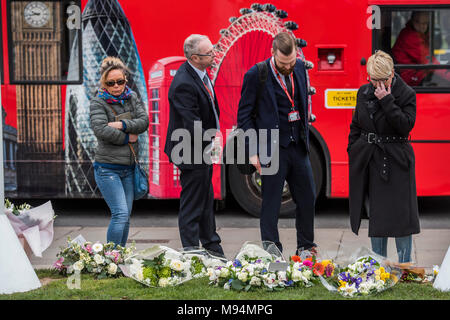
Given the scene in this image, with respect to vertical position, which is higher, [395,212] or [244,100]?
[244,100]

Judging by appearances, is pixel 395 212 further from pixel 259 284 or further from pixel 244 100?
pixel 244 100

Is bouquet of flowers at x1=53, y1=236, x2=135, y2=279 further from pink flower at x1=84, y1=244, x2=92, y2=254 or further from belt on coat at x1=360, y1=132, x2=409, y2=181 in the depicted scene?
belt on coat at x1=360, y1=132, x2=409, y2=181

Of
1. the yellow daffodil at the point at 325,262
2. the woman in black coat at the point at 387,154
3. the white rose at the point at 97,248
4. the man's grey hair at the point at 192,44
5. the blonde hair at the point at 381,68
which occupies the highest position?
the man's grey hair at the point at 192,44

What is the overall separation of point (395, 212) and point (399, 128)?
2.04ft

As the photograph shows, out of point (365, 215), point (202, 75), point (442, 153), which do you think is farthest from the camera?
point (442, 153)

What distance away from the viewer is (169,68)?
7727 mm

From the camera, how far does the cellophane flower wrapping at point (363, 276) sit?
180 inches

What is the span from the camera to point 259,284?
4742mm

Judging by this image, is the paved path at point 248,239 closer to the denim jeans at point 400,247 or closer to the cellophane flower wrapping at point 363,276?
the denim jeans at point 400,247

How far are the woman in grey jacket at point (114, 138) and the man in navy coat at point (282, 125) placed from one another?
937mm

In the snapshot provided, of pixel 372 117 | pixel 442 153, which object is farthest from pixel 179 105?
pixel 442 153

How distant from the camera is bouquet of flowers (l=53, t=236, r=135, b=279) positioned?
209 inches

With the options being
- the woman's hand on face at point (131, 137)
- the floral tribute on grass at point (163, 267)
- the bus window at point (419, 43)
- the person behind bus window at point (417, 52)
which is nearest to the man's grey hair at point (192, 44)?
the woman's hand on face at point (131, 137)
